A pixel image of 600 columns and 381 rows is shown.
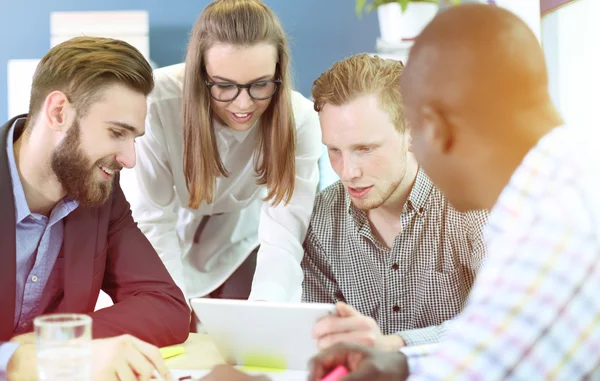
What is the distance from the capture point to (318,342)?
1.34 metres

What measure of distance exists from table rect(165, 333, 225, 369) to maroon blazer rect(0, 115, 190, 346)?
0.13 ft

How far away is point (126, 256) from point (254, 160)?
0.55m

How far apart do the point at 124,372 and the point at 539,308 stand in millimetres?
804

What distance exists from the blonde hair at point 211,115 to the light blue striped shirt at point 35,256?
1.44 feet

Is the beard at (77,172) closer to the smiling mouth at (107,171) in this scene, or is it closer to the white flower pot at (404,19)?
the smiling mouth at (107,171)

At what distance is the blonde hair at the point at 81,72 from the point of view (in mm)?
1760

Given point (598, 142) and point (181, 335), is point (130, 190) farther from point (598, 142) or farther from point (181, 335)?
point (598, 142)

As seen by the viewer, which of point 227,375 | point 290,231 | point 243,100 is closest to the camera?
point 227,375

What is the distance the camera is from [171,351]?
1.58m

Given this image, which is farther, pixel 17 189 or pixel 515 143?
pixel 17 189

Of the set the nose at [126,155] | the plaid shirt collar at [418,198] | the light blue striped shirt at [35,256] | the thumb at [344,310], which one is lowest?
the thumb at [344,310]

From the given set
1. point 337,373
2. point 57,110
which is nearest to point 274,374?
point 337,373

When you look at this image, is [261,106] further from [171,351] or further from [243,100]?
[171,351]

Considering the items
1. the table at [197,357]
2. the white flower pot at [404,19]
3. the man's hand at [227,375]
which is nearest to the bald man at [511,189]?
the man's hand at [227,375]
